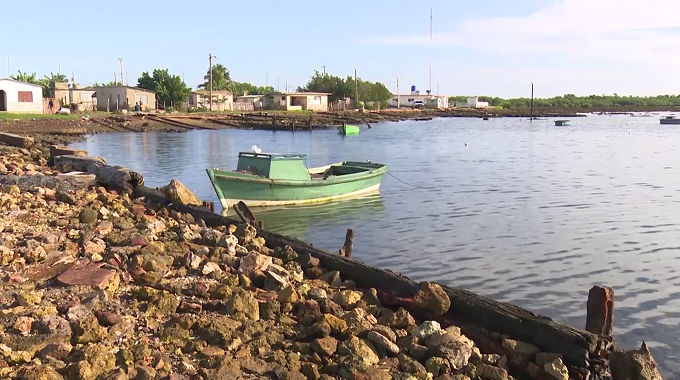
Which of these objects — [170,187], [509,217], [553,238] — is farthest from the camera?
[509,217]

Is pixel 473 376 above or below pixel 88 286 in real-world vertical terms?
below

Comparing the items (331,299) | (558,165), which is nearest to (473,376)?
(331,299)

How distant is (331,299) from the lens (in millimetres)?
7477

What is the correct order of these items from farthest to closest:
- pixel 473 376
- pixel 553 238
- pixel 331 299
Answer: pixel 553 238, pixel 331 299, pixel 473 376

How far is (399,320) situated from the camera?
681cm

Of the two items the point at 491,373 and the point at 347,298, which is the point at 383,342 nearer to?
the point at 491,373

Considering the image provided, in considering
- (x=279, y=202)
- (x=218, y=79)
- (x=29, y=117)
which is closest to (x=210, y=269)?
(x=279, y=202)

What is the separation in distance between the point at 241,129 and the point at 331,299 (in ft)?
199

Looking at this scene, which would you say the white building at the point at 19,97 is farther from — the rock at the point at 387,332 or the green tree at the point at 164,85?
the rock at the point at 387,332

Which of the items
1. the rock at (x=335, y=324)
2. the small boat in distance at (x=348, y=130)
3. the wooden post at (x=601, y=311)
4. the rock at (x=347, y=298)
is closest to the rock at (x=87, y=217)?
the rock at (x=347, y=298)

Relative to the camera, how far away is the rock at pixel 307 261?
895cm

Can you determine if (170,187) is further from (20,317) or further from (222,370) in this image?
(222,370)

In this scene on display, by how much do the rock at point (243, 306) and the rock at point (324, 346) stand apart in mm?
958

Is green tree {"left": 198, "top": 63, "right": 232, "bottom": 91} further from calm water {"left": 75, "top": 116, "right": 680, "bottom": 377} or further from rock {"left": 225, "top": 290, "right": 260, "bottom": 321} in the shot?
rock {"left": 225, "top": 290, "right": 260, "bottom": 321}
